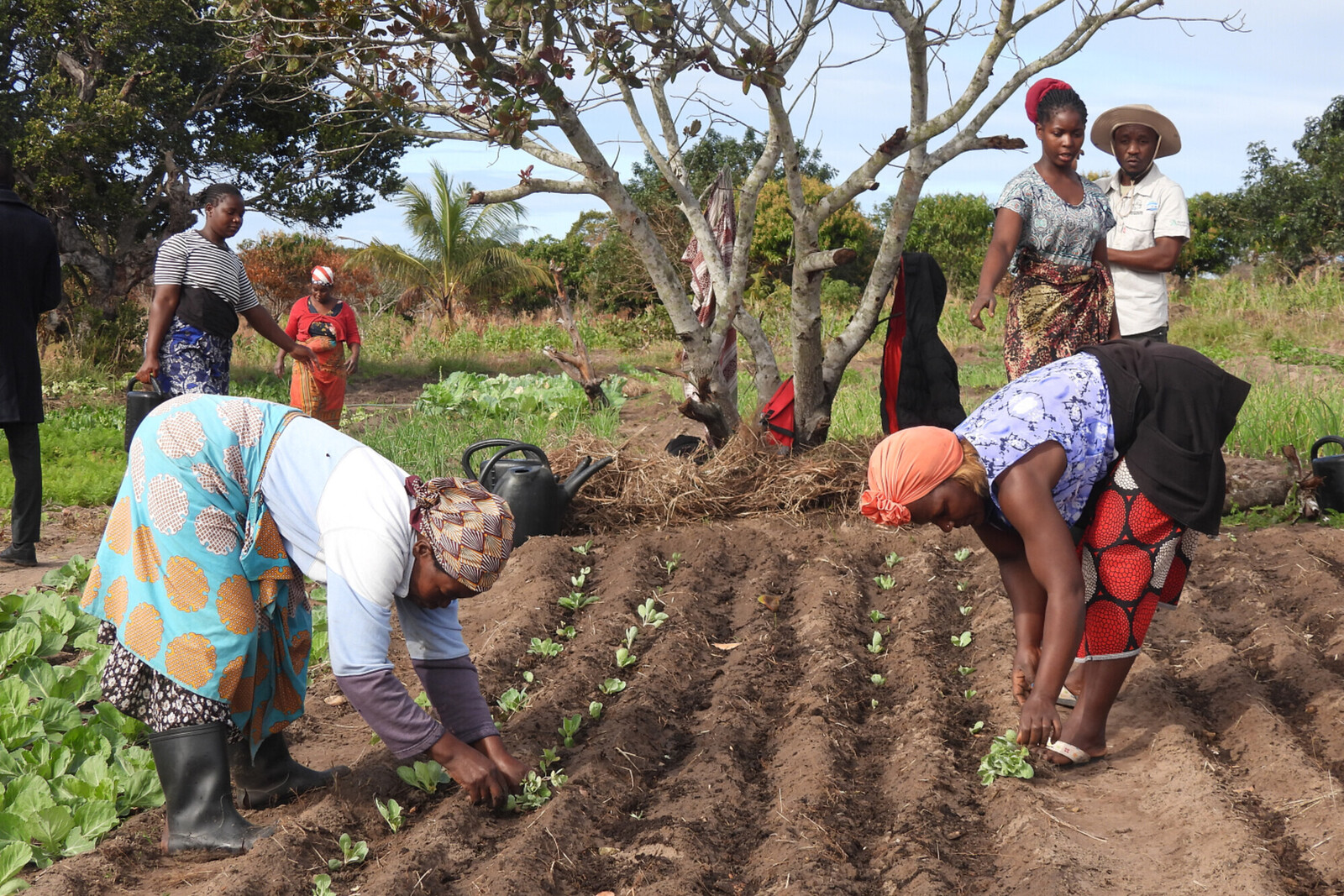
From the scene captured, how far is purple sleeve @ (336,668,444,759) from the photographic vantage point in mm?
2363

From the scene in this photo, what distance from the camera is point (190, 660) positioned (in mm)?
2562

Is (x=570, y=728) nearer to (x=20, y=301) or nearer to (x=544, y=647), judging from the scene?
(x=544, y=647)

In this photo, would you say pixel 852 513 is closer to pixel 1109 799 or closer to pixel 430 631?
pixel 1109 799

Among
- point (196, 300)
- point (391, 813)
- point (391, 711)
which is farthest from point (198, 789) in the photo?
point (196, 300)

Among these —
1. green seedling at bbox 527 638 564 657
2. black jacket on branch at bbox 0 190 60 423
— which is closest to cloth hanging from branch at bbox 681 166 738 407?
green seedling at bbox 527 638 564 657

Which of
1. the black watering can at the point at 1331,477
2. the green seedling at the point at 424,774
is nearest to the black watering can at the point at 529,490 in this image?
the green seedling at the point at 424,774

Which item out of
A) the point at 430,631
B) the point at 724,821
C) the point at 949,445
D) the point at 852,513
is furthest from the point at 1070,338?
the point at 430,631

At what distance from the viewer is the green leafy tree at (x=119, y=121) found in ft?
38.8

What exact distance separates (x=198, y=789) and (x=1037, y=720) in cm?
204

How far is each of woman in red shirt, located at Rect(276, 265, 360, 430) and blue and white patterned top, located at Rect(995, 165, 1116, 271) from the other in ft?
15.4

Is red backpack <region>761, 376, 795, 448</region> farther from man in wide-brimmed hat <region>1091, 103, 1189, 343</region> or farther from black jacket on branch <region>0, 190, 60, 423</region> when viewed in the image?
black jacket on branch <region>0, 190, 60, 423</region>

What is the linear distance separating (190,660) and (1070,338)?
3.47 m

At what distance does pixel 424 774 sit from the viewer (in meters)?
2.91

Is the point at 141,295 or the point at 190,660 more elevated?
the point at 141,295
